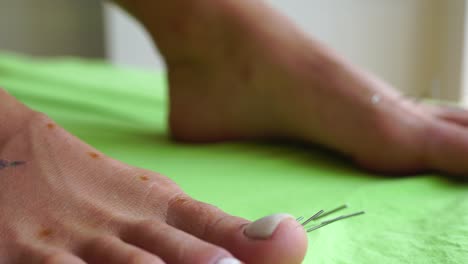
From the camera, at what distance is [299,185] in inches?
27.3

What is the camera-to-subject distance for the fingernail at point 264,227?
0.42 metres

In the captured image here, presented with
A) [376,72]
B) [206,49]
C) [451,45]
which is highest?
[206,49]

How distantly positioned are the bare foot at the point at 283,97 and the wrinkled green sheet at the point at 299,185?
0.03 metres

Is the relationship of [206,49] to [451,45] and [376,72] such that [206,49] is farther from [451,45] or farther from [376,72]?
[376,72]

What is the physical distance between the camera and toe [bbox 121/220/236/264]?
41cm

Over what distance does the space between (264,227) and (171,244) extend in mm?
77

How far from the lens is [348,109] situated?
31.8 inches

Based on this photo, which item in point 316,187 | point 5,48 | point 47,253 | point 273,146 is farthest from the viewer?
point 5,48

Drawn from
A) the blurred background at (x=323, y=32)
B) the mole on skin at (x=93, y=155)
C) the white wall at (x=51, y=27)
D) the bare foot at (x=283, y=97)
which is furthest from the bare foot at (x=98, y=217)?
the white wall at (x=51, y=27)

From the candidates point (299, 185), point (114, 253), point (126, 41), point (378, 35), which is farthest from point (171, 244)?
point (378, 35)

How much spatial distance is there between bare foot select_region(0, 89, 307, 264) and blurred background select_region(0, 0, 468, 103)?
1.97 meters

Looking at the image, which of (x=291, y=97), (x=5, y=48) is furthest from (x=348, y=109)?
(x=5, y=48)

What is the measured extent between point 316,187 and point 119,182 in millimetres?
265

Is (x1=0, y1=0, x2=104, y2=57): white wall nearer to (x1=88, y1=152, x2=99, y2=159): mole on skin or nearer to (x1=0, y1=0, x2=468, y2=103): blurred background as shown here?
(x1=0, y1=0, x2=468, y2=103): blurred background
